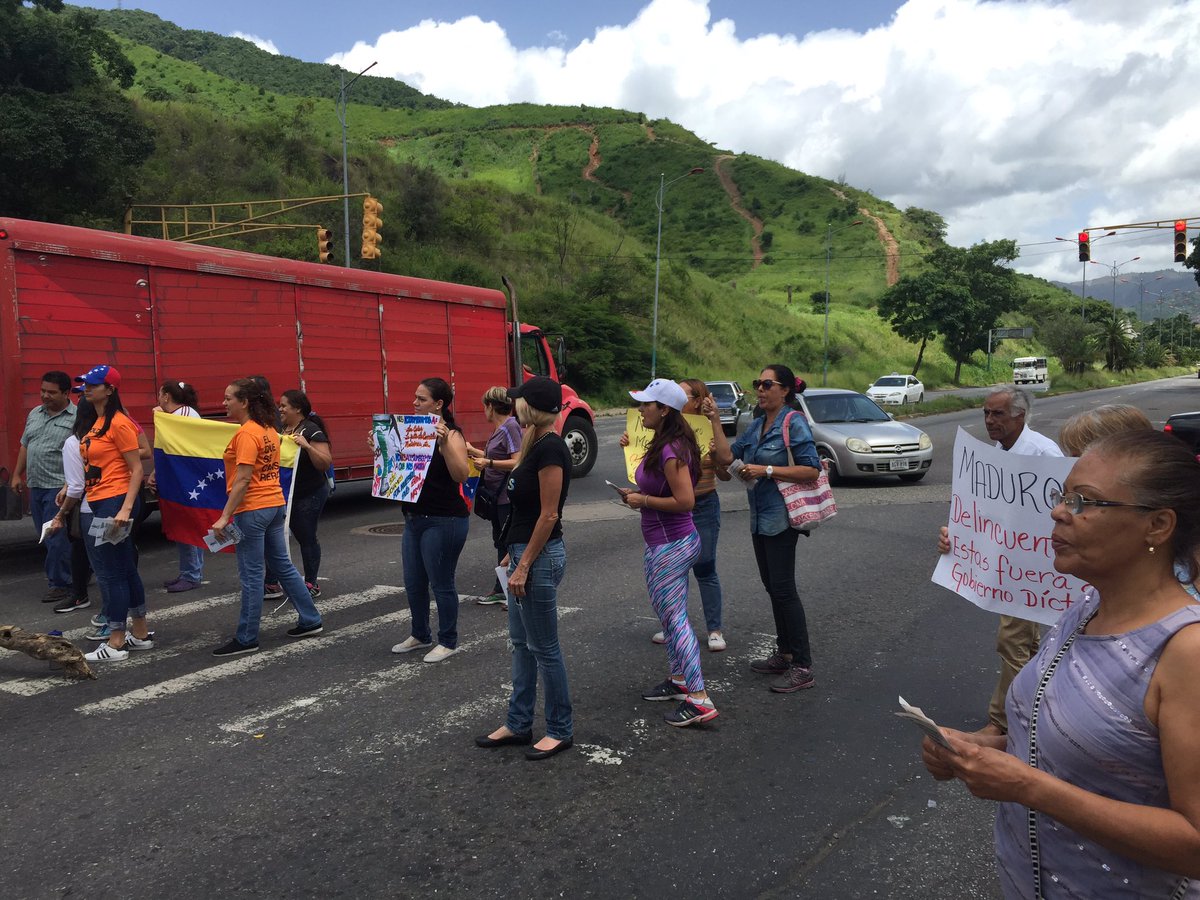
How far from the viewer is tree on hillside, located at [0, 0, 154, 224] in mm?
24375

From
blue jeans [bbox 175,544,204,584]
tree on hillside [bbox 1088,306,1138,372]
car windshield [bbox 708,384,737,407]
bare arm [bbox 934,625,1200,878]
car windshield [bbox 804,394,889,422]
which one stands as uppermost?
tree on hillside [bbox 1088,306,1138,372]

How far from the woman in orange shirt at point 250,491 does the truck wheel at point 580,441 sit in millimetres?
9243

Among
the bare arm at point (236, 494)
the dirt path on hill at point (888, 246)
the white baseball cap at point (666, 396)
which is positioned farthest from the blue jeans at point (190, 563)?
the dirt path on hill at point (888, 246)

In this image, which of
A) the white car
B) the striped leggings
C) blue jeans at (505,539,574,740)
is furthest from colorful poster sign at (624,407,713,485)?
the white car

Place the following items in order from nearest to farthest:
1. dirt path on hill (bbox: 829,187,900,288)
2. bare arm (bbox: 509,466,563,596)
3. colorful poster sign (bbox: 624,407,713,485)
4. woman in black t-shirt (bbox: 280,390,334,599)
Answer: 1. bare arm (bbox: 509,466,563,596)
2. colorful poster sign (bbox: 624,407,713,485)
3. woman in black t-shirt (bbox: 280,390,334,599)
4. dirt path on hill (bbox: 829,187,900,288)

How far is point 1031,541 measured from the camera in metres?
3.55

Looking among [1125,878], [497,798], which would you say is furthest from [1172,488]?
[497,798]

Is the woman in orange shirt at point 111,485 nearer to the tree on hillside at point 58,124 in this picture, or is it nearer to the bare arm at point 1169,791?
the bare arm at point 1169,791

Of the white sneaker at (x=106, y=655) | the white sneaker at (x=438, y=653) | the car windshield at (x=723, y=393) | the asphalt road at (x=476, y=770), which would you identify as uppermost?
the car windshield at (x=723, y=393)

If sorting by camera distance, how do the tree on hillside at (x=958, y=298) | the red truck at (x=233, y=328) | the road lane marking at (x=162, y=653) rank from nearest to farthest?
the road lane marking at (x=162, y=653) → the red truck at (x=233, y=328) → the tree on hillside at (x=958, y=298)

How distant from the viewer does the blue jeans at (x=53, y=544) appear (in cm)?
757

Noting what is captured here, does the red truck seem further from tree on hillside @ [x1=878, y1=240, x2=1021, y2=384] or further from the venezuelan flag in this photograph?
tree on hillside @ [x1=878, y1=240, x2=1021, y2=384]

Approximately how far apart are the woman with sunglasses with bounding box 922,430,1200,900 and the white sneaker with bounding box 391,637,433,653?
4.74 metres

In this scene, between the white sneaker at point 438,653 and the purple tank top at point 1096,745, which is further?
the white sneaker at point 438,653
